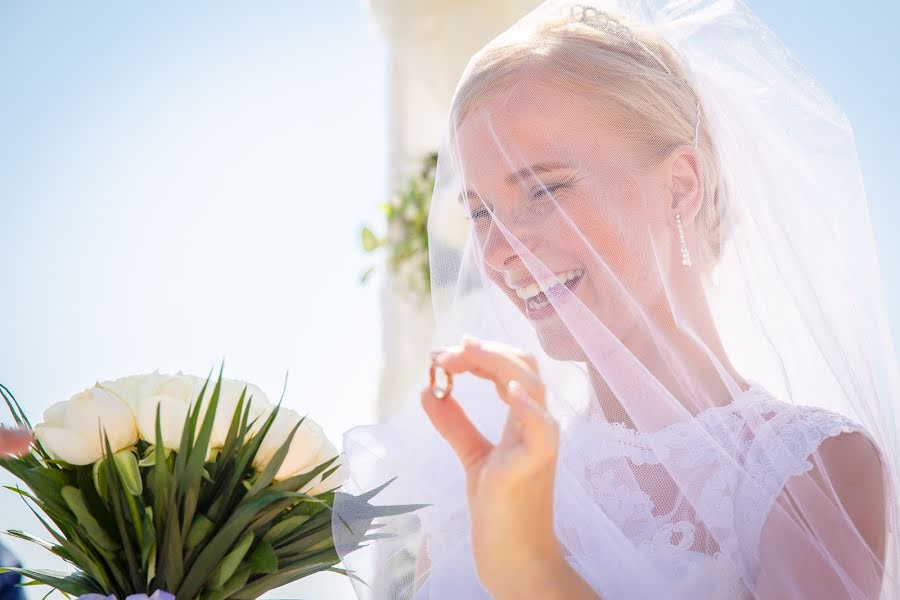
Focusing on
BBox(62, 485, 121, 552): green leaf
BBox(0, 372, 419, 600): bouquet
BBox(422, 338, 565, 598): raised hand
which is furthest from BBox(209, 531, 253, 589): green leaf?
BBox(422, 338, 565, 598): raised hand

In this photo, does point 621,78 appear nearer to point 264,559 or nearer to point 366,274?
point 264,559

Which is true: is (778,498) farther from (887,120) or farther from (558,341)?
(887,120)

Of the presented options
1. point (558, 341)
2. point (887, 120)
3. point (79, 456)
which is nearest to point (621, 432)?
point (558, 341)

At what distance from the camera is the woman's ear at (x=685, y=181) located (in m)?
1.02

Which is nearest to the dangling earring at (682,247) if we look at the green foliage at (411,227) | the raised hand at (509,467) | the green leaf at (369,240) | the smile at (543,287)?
the smile at (543,287)

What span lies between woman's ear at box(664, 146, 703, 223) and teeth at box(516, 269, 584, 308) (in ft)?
0.51

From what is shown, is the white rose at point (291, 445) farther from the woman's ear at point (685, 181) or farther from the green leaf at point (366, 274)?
the green leaf at point (366, 274)

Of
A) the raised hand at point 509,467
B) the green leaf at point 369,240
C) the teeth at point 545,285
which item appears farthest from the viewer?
the green leaf at point 369,240

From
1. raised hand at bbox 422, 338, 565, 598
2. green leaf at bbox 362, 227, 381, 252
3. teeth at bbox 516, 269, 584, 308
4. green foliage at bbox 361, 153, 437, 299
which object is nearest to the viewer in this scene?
raised hand at bbox 422, 338, 565, 598

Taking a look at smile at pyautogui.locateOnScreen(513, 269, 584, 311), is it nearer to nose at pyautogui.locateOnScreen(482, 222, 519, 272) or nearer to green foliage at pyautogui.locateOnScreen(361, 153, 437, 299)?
nose at pyautogui.locateOnScreen(482, 222, 519, 272)

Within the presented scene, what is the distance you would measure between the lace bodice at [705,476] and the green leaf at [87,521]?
47cm

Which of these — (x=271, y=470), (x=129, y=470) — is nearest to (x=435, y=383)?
(x=271, y=470)

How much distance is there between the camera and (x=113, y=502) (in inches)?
33.0

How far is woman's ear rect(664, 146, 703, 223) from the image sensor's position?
3.33 feet
